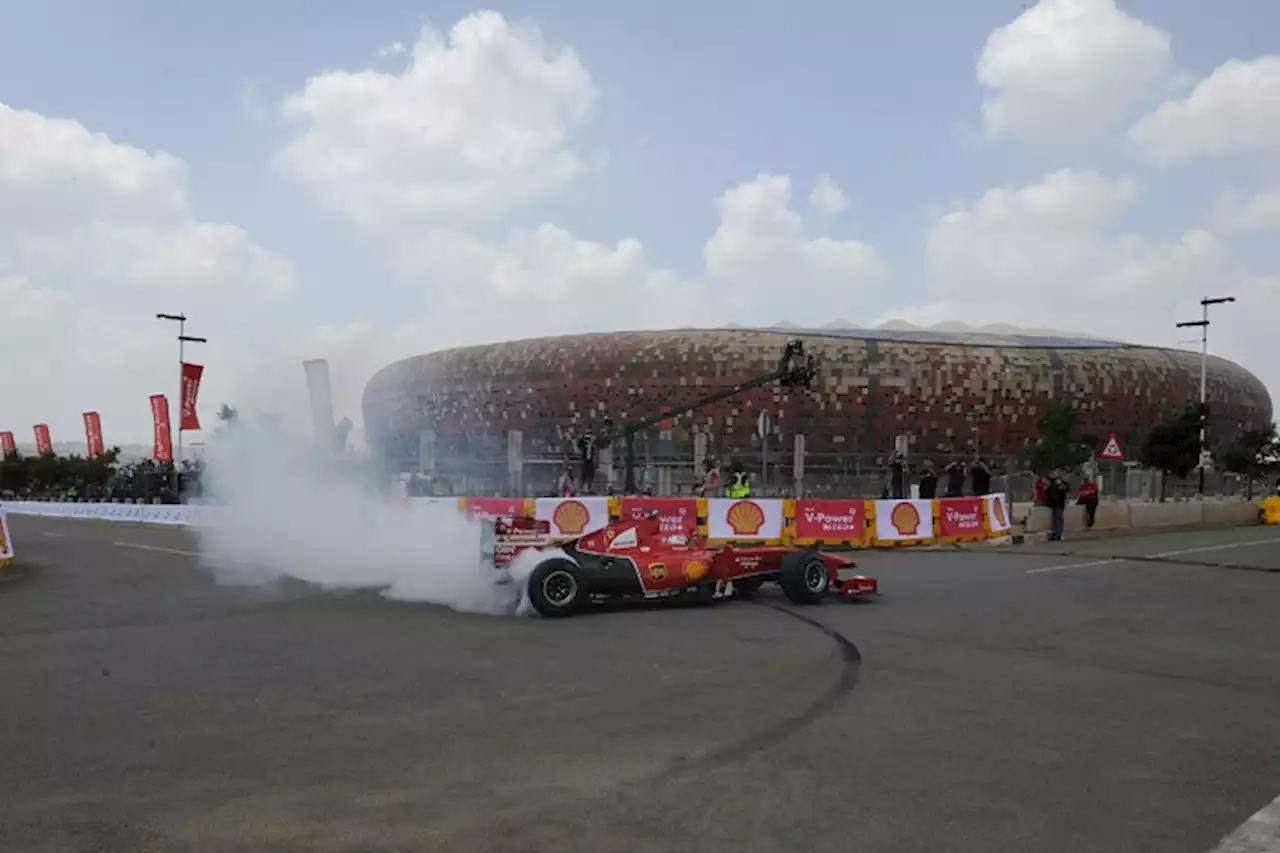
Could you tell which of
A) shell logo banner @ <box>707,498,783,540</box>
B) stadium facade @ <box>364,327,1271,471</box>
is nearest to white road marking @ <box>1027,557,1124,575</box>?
shell logo banner @ <box>707,498,783,540</box>

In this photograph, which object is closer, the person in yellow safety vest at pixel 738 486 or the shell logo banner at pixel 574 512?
the shell logo banner at pixel 574 512

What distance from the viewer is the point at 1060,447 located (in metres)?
45.9

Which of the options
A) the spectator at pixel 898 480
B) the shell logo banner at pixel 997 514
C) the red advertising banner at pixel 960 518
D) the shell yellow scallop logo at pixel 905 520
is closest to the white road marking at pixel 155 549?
the shell yellow scallop logo at pixel 905 520

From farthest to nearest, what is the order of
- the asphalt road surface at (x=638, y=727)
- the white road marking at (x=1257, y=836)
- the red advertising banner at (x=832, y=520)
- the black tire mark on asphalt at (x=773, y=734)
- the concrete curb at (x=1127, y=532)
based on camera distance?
the concrete curb at (x=1127, y=532) < the red advertising banner at (x=832, y=520) < the black tire mark on asphalt at (x=773, y=734) < the asphalt road surface at (x=638, y=727) < the white road marking at (x=1257, y=836)

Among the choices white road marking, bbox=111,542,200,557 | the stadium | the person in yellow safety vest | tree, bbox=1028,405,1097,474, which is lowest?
white road marking, bbox=111,542,200,557

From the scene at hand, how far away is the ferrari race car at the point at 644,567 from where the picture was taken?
11672mm

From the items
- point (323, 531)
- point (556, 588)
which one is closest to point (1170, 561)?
point (556, 588)

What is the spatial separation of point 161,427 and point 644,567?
1678 inches

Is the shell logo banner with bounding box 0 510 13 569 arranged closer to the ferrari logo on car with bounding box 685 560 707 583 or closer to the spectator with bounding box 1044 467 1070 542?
the ferrari logo on car with bounding box 685 560 707 583

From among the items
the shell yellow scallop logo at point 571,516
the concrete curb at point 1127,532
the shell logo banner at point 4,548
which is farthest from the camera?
the concrete curb at point 1127,532

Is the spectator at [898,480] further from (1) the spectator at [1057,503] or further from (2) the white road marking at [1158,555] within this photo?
(2) the white road marking at [1158,555]

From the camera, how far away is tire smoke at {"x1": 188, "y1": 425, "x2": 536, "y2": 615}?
1370 centimetres

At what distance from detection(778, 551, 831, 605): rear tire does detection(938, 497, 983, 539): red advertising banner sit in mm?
10829

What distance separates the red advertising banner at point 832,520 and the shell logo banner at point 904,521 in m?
0.41
